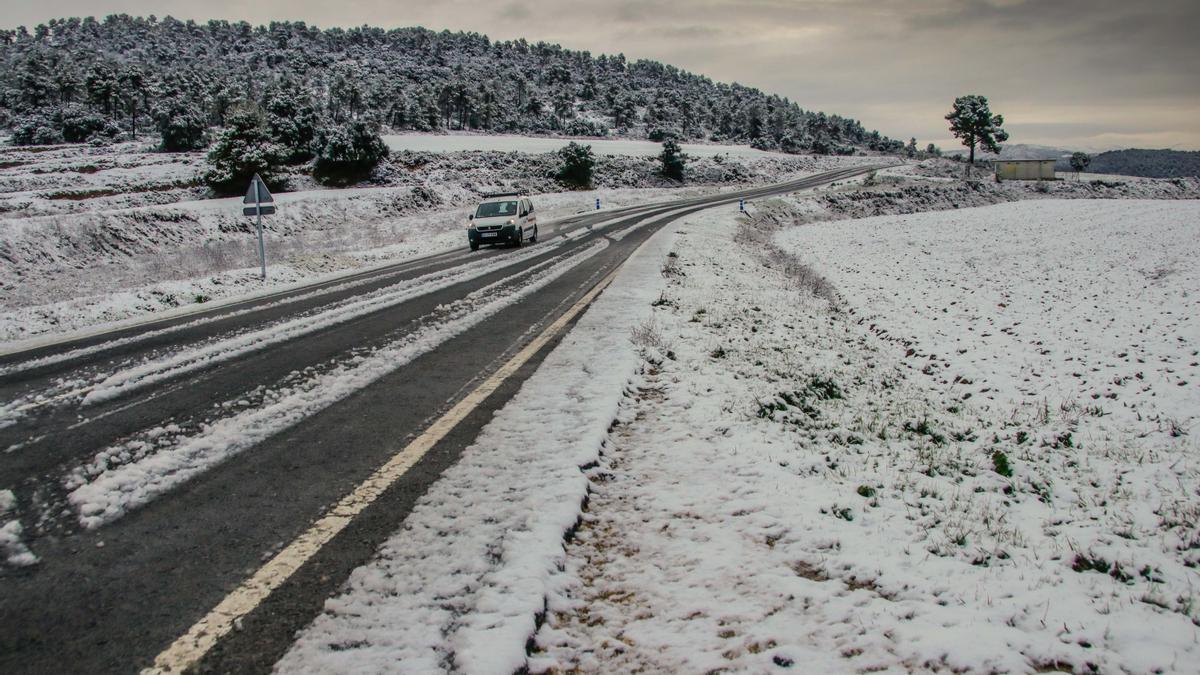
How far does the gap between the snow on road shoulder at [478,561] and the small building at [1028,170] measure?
274ft

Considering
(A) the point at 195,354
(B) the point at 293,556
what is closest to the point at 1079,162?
(A) the point at 195,354

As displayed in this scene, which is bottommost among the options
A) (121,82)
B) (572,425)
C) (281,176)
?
(572,425)

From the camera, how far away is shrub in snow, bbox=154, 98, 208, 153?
195 feet

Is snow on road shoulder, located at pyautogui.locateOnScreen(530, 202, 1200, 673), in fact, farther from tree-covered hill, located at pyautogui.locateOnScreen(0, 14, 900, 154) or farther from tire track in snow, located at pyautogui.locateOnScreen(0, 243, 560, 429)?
tree-covered hill, located at pyautogui.locateOnScreen(0, 14, 900, 154)

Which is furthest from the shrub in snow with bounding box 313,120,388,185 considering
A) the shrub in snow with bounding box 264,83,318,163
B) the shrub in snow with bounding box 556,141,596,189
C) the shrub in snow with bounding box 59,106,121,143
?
the shrub in snow with bounding box 59,106,121,143

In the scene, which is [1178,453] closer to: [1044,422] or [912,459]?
[1044,422]

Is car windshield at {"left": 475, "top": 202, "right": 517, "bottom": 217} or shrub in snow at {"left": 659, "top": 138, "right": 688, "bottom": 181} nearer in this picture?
car windshield at {"left": 475, "top": 202, "right": 517, "bottom": 217}

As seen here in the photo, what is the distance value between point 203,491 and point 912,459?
17.2ft

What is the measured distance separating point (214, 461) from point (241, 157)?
126ft

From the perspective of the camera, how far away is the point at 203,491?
3.79 metres

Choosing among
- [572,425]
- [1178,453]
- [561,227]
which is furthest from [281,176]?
[1178,453]

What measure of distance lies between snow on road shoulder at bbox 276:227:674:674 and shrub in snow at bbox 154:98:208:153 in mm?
70667

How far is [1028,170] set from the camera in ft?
236

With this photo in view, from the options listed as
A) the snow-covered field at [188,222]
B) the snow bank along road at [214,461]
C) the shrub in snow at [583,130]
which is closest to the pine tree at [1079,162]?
the snow-covered field at [188,222]
